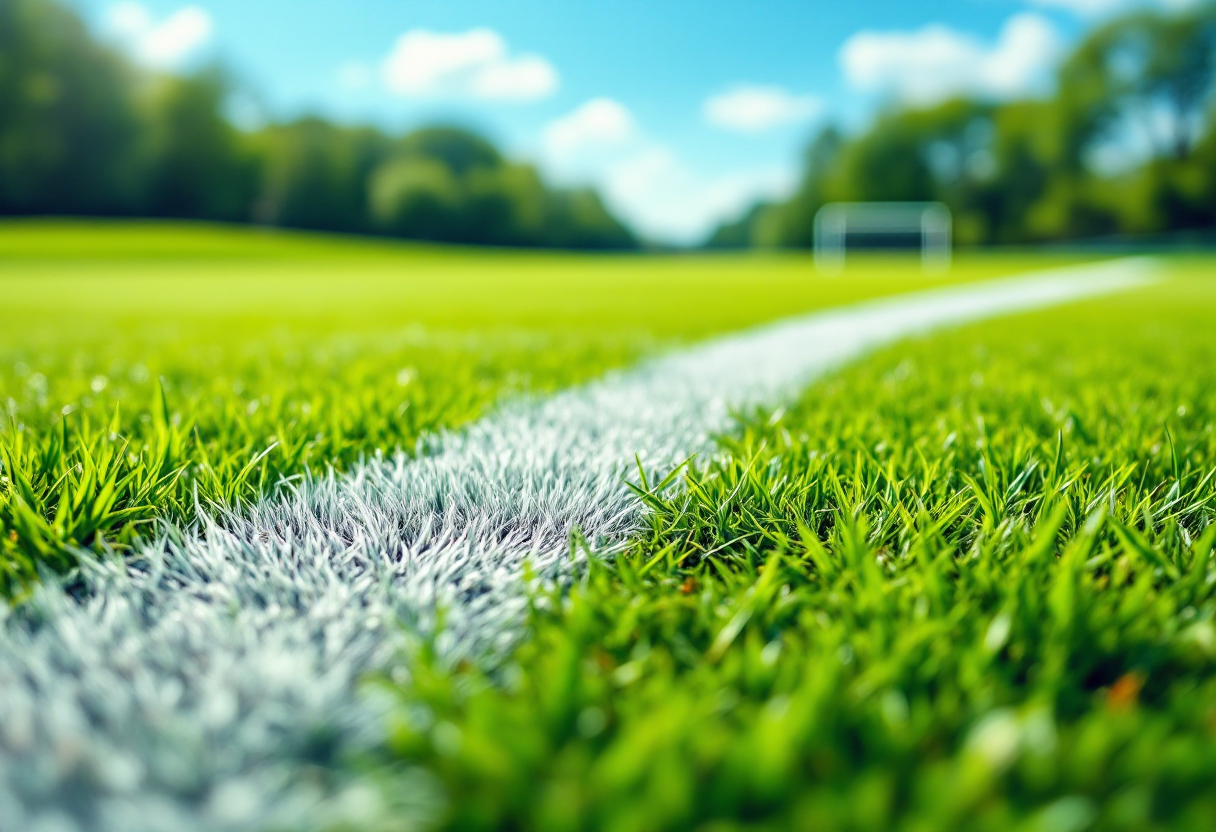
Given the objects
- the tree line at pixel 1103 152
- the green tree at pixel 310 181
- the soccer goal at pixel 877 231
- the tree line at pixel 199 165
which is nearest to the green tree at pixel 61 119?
the tree line at pixel 199 165

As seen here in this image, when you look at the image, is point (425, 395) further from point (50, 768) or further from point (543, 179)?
point (543, 179)

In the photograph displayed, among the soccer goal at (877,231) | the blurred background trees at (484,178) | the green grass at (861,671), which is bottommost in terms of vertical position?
the green grass at (861,671)

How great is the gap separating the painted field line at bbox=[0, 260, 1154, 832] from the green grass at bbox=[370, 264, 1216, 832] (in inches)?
2.8

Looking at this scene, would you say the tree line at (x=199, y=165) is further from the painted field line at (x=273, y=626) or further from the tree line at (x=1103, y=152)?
the painted field line at (x=273, y=626)

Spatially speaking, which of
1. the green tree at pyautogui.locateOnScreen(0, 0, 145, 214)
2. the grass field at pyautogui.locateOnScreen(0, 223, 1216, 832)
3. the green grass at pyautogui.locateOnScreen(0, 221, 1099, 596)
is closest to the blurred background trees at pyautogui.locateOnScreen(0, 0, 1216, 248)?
the green tree at pyautogui.locateOnScreen(0, 0, 145, 214)

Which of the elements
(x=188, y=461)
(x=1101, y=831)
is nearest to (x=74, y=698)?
(x=188, y=461)

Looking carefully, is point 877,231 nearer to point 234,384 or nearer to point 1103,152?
point 1103,152

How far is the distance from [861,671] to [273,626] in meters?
0.60

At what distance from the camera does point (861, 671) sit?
0.77m

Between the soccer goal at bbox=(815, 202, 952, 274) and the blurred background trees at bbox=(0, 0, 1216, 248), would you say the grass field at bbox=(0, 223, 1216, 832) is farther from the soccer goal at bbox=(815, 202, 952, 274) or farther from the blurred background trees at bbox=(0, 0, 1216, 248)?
the blurred background trees at bbox=(0, 0, 1216, 248)

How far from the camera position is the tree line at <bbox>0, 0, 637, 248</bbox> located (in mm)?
39938

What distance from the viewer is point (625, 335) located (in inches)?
181

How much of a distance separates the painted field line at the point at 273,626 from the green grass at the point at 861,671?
0.07 m

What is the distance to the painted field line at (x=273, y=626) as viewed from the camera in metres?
0.62
